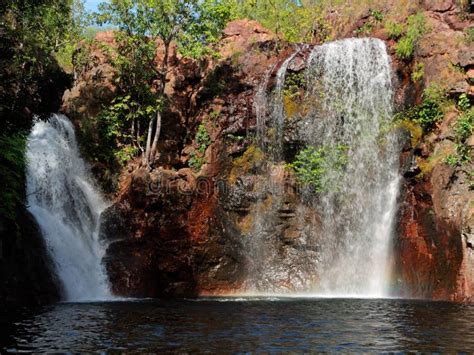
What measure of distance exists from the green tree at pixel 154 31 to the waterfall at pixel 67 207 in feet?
13.7

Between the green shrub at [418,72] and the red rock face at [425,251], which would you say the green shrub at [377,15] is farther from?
the red rock face at [425,251]

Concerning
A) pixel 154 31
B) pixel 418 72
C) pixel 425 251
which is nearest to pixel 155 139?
pixel 154 31

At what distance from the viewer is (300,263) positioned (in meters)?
26.4

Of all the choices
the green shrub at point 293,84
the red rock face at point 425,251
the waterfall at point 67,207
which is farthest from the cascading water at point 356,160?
the waterfall at point 67,207

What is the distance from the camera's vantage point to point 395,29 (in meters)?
30.6

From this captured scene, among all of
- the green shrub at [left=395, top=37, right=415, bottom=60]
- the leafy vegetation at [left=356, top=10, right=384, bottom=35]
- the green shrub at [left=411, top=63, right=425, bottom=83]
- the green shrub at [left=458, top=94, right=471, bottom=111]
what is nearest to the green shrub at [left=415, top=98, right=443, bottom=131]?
the green shrub at [left=458, top=94, right=471, bottom=111]

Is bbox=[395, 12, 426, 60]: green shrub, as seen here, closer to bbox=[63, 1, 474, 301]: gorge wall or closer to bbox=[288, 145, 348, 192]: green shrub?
bbox=[63, 1, 474, 301]: gorge wall

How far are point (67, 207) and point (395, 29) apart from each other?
20.2 m

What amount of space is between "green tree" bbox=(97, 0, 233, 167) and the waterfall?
4191 mm

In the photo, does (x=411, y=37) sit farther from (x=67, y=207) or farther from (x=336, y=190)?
(x=67, y=207)

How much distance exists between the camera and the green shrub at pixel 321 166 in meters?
27.5

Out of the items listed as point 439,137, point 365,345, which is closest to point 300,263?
point 439,137

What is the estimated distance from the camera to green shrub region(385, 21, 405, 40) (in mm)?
30422

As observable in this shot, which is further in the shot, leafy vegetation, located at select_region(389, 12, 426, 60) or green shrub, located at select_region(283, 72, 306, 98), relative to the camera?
green shrub, located at select_region(283, 72, 306, 98)
